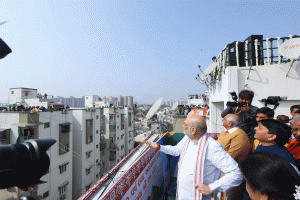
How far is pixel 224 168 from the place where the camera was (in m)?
1.54

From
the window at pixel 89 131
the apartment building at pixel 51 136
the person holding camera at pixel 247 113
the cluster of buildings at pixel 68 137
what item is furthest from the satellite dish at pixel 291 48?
the window at pixel 89 131

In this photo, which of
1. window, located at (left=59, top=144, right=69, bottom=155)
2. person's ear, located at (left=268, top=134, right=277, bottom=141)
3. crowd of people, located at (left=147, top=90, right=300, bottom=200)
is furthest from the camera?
window, located at (left=59, top=144, right=69, bottom=155)

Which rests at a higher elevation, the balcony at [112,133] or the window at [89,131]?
the window at [89,131]

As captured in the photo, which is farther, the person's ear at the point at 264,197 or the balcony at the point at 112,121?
the balcony at the point at 112,121

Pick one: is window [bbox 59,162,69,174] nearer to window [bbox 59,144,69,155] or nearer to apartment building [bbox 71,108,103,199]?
window [bbox 59,144,69,155]

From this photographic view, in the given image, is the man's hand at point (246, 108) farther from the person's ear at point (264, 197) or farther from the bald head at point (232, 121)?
the person's ear at point (264, 197)

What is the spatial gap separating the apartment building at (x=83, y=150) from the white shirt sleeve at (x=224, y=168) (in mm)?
15217

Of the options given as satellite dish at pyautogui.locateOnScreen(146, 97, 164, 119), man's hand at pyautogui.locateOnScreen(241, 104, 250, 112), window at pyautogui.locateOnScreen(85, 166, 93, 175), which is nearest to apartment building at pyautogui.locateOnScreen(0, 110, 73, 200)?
window at pyautogui.locateOnScreen(85, 166, 93, 175)

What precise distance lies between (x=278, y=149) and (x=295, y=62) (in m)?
5.58

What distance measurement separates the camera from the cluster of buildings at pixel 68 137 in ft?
33.4

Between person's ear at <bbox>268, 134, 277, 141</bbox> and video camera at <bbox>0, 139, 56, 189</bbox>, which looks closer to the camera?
video camera at <bbox>0, 139, 56, 189</bbox>

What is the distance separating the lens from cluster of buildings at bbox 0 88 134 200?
400 inches

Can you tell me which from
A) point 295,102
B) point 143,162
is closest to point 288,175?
point 143,162

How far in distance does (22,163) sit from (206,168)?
5.10 ft
